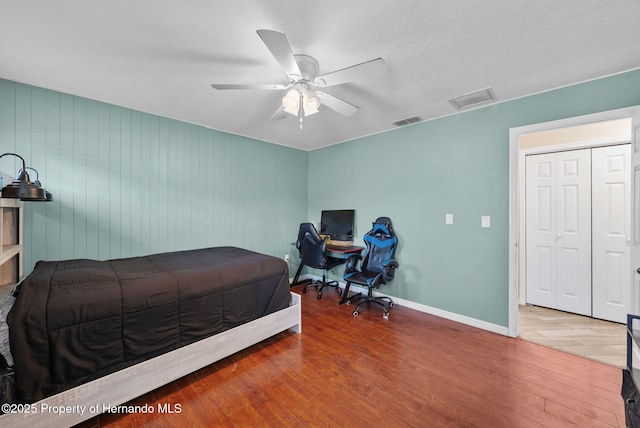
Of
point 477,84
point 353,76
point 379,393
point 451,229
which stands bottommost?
point 379,393

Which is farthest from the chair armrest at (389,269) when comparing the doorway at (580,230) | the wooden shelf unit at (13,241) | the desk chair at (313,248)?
the wooden shelf unit at (13,241)

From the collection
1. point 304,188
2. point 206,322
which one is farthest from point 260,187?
point 206,322

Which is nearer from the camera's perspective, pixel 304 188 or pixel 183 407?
pixel 183 407

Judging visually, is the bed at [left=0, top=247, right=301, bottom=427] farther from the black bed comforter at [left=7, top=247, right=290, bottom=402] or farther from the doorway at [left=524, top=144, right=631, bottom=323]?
the doorway at [left=524, top=144, right=631, bottom=323]

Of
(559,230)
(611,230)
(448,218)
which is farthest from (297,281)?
(611,230)

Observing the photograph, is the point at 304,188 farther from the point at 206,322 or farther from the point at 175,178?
the point at 206,322

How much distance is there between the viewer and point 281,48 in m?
1.44

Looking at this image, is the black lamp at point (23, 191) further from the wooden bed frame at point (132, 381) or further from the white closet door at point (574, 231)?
the white closet door at point (574, 231)

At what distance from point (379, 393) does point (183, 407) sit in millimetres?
1332

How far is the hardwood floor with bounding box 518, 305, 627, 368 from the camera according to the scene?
2.23m

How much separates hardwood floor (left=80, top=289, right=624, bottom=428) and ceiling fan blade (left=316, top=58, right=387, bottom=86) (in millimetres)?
2212

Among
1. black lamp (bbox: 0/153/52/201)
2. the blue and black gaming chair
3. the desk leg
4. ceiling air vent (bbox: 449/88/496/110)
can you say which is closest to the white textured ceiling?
ceiling air vent (bbox: 449/88/496/110)

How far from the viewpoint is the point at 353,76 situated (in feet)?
5.56

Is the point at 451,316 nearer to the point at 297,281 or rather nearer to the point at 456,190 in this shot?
the point at 456,190
